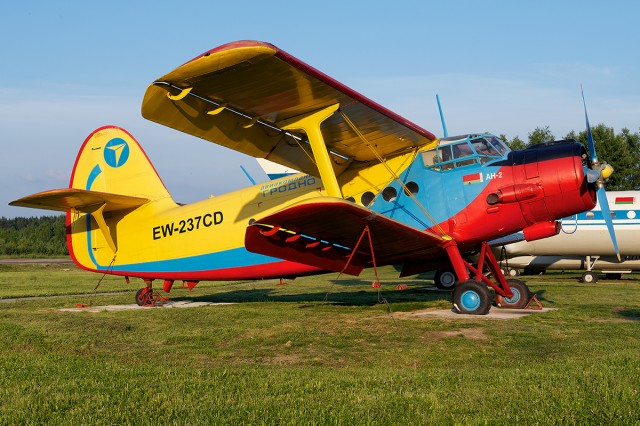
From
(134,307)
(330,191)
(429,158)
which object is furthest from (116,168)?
(429,158)

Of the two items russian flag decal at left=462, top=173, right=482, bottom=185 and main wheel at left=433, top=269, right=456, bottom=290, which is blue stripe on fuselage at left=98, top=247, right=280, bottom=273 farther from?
main wheel at left=433, top=269, right=456, bottom=290

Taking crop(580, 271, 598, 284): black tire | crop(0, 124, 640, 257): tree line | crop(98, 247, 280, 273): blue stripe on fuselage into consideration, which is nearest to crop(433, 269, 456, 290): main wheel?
crop(580, 271, 598, 284): black tire

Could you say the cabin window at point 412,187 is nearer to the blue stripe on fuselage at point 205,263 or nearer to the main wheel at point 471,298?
the main wheel at point 471,298

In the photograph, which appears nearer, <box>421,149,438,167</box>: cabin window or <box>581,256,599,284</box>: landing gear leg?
<box>421,149,438,167</box>: cabin window

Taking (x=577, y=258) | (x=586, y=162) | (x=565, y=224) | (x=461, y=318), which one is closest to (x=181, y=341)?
(x=461, y=318)

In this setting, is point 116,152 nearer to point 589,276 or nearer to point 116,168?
point 116,168

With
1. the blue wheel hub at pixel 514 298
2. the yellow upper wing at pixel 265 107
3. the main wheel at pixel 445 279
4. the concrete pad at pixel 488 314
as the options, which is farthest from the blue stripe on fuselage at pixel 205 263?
the main wheel at pixel 445 279

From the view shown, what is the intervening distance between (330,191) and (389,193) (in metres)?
2.40

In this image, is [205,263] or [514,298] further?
[205,263]

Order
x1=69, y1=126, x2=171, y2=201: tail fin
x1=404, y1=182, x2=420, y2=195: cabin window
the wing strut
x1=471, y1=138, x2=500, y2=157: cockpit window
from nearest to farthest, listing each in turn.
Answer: the wing strut
x1=471, y1=138, x2=500, y2=157: cockpit window
x1=404, y1=182, x2=420, y2=195: cabin window
x1=69, y1=126, x2=171, y2=201: tail fin

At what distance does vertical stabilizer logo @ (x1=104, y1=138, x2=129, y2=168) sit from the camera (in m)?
16.1

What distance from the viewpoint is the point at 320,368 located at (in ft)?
21.9

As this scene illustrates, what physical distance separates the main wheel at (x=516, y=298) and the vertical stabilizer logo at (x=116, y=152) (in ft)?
33.2

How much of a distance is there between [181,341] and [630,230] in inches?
847
